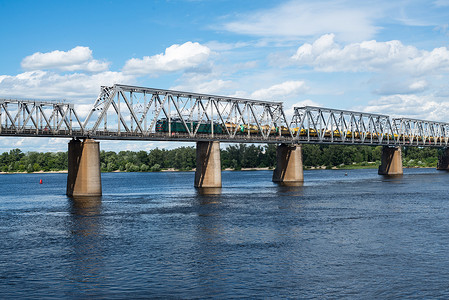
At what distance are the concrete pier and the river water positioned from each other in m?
37.8

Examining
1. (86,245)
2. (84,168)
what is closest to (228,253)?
(86,245)

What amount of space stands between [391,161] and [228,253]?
140 m

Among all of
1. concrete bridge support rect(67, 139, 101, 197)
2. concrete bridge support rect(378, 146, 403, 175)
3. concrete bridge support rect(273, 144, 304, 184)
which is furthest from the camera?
concrete bridge support rect(378, 146, 403, 175)

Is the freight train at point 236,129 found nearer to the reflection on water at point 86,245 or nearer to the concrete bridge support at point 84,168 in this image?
the concrete bridge support at point 84,168

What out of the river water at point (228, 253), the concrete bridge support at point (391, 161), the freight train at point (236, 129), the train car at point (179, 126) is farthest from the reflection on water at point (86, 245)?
the concrete bridge support at point (391, 161)

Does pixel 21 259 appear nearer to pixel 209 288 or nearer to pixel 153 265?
pixel 153 265

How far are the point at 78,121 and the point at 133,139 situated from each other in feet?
39.1

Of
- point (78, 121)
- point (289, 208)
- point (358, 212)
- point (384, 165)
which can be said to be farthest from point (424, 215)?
point (384, 165)

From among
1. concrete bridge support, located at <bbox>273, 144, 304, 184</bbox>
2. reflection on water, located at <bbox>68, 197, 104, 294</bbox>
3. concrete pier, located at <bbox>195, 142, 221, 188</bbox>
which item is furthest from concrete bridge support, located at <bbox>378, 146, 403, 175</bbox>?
reflection on water, located at <bbox>68, 197, 104, 294</bbox>

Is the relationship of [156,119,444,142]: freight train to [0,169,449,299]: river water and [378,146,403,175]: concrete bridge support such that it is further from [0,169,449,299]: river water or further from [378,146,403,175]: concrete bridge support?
[0,169,449,299]: river water

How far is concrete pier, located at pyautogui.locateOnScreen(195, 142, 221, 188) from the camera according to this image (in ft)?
320

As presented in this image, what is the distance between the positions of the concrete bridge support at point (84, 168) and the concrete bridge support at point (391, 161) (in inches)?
4327

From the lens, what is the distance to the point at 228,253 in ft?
114

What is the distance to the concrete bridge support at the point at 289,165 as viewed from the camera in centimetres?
11881
